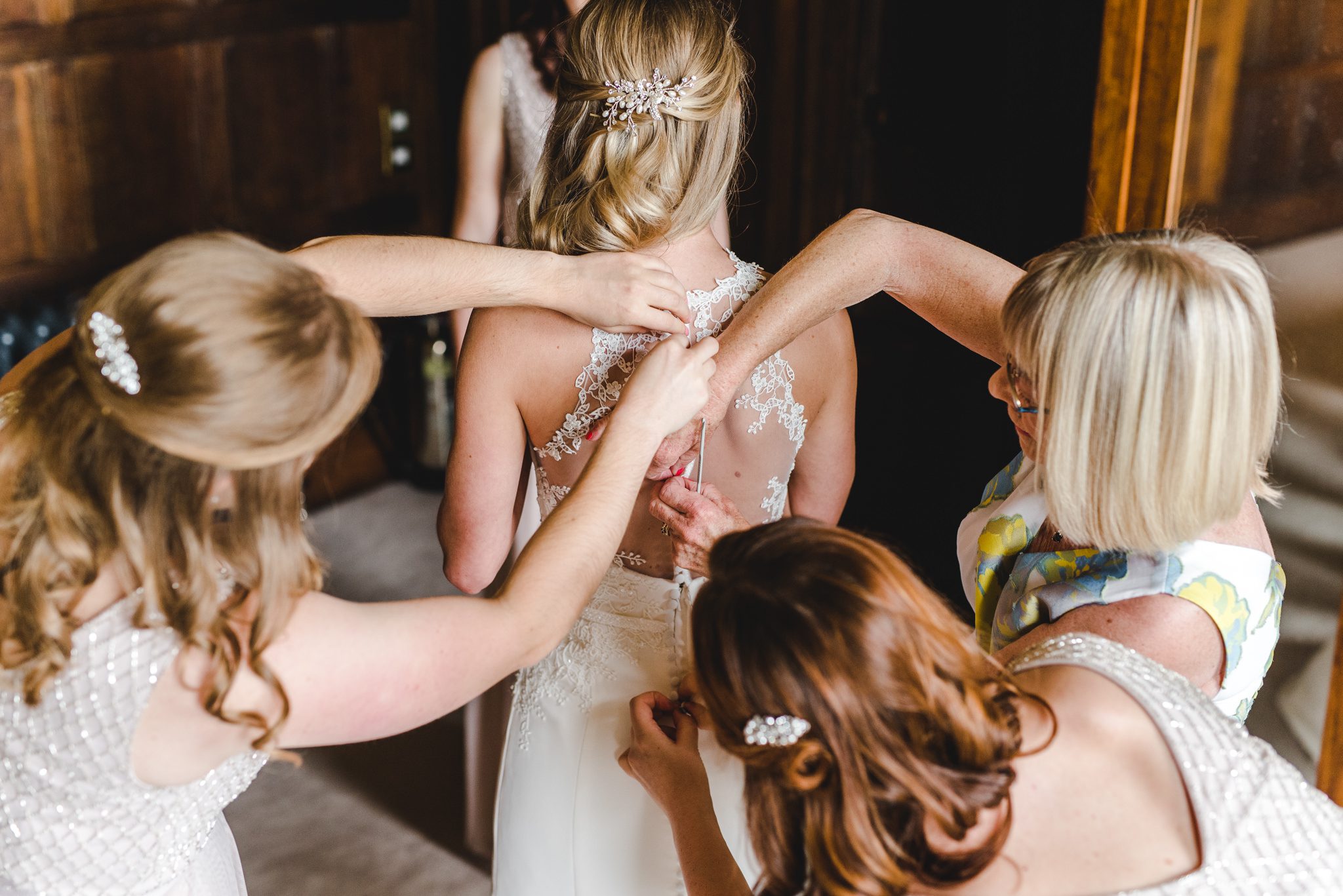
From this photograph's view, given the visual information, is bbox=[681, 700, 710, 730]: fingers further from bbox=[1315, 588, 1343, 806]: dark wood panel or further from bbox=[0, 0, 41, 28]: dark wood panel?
bbox=[0, 0, 41, 28]: dark wood panel

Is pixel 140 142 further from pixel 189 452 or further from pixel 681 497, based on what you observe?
pixel 189 452

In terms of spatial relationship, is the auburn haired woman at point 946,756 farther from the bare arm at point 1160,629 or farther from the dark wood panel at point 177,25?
the dark wood panel at point 177,25

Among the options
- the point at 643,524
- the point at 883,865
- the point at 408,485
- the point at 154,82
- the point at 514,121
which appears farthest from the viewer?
the point at 408,485

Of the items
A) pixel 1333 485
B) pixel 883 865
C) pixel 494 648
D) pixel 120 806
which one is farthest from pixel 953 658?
pixel 1333 485

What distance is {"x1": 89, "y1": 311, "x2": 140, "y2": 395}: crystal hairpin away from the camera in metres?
0.96

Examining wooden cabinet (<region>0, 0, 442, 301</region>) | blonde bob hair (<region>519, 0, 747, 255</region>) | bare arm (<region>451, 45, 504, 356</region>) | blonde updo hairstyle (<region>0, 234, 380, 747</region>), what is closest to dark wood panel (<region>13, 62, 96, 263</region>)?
wooden cabinet (<region>0, 0, 442, 301</region>)

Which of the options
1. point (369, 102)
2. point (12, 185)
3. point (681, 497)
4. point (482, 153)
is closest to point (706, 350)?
Answer: point (681, 497)

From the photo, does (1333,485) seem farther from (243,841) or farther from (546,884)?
(243,841)

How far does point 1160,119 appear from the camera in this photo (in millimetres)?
2088

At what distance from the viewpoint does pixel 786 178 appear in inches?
162

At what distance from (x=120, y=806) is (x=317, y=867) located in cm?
155

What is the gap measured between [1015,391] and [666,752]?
0.54 meters

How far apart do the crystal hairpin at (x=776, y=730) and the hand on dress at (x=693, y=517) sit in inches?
18.4

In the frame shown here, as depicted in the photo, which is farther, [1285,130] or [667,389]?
[1285,130]
